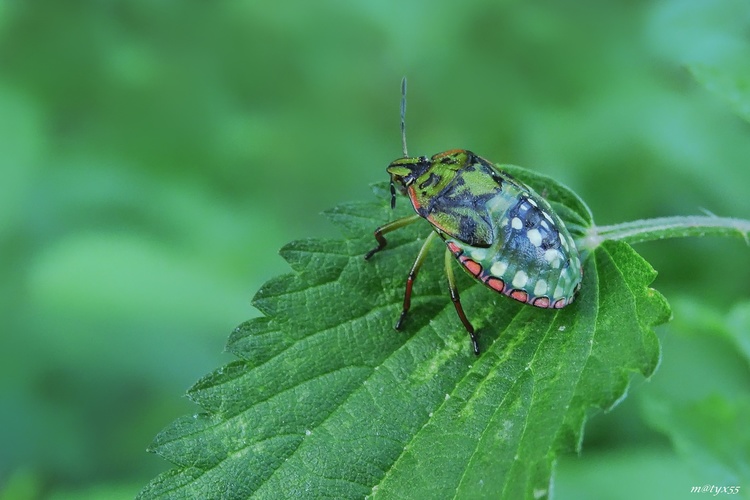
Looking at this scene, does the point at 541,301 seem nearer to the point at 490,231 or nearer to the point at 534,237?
the point at 534,237

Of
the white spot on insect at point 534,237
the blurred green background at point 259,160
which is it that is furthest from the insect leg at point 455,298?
the blurred green background at point 259,160

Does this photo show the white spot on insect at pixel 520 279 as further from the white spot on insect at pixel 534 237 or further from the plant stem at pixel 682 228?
the plant stem at pixel 682 228

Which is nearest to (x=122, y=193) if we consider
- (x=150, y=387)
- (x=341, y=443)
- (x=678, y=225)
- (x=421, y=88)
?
(x=150, y=387)

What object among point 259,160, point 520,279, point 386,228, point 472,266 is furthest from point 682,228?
point 259,160

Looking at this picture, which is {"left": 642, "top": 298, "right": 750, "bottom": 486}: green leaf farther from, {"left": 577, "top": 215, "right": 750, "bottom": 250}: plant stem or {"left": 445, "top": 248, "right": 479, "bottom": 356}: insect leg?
{"left": 445, "top": 248, "right": 479, "bottom": 356}: insect leg

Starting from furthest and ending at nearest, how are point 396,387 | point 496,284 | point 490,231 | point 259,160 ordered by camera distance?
point 259,160 < point 490,231 < point 496,284 < point 396,387

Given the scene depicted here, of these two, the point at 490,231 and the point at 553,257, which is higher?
the point at 490,231

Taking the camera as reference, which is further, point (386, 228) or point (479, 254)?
point (386, 228)

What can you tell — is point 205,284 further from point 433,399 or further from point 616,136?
point 616,136
